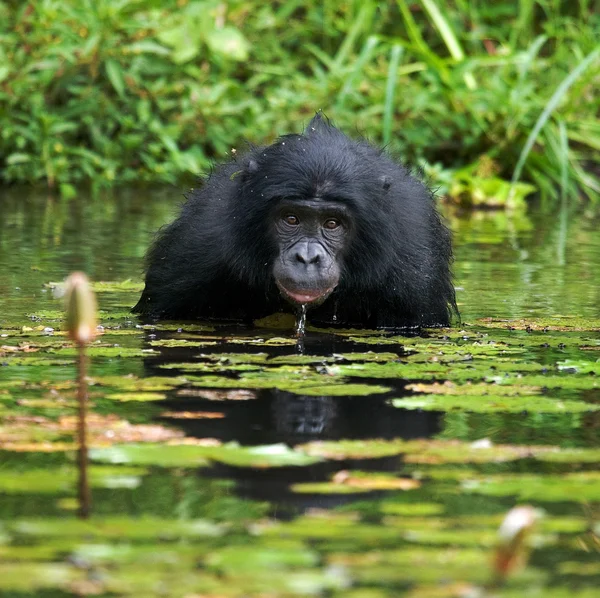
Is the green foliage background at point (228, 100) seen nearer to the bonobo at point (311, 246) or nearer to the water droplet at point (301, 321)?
the bonobo at point (311, 246)

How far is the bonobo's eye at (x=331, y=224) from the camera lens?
6852 mm

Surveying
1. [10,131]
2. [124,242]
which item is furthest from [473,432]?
[10,131]

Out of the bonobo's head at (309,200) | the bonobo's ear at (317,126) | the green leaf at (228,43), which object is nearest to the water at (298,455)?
the bonobo's head at (309,200)

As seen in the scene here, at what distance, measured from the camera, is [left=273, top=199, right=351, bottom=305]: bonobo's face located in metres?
6.48

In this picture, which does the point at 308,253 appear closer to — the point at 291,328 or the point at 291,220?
the point at 291,220

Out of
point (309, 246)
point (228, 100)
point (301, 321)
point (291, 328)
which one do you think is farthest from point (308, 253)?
point (228, 100)

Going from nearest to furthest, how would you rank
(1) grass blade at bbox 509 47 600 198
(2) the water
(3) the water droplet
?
(2) the water → (3) the water droplet → (1) grass blade at bbox 509 47 600 198

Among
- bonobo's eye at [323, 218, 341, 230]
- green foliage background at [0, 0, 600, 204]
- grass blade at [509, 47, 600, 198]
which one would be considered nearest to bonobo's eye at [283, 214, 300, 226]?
bonobo's eye at [323, 218, 341, 230]

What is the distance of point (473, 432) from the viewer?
Answer: 4320mm

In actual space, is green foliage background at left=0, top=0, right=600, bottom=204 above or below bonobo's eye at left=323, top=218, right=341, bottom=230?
above

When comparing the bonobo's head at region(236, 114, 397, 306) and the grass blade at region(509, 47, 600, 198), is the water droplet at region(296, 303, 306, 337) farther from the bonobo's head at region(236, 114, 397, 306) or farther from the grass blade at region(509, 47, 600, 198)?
the grass blade at region(509, 47, 600, 198)

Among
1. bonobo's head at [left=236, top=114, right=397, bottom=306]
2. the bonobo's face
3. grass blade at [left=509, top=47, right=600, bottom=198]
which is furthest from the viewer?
grass blade at [left=509, top=47, right=600, bottom=198]

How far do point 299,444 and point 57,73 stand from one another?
12199 mm

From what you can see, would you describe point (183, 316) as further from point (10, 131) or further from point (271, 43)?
point (271, 43)
